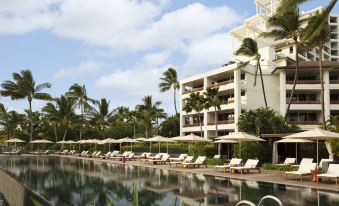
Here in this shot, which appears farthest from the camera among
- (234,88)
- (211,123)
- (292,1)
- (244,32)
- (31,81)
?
(244,32)

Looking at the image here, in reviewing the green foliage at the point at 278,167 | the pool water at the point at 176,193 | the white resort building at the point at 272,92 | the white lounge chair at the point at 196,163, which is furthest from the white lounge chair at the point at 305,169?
the white resort building at the point at 272,92

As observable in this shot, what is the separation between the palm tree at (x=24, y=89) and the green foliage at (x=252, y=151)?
1600 inches

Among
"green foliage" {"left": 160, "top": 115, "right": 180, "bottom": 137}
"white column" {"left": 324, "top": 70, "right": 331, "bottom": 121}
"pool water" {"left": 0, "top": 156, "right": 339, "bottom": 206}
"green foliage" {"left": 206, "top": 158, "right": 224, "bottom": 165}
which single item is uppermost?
"white column" {"left": 324, "top": 70, "right": 331, "bottom": 121}

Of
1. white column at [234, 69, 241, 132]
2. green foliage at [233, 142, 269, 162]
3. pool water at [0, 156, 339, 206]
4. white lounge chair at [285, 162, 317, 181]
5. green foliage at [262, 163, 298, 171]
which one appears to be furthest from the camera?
white column at [234, 69, 241, 132]

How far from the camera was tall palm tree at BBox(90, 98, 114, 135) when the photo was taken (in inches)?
2383

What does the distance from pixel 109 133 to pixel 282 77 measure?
29.0m

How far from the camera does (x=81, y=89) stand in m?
63.9

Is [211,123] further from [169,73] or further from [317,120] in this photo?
[169,73]

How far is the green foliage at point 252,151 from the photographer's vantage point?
1000 inches

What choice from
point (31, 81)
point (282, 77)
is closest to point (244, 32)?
point (282, 77)

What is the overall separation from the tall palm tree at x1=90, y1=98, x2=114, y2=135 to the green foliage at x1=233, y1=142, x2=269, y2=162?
37.1 metres

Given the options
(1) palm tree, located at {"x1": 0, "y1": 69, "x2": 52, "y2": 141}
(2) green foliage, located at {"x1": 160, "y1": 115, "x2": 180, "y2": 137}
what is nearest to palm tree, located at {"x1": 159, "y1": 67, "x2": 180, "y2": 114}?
(2) green foliage, located at {"x1": 160, "y1": 115, "x2": 180, "y2": 137}

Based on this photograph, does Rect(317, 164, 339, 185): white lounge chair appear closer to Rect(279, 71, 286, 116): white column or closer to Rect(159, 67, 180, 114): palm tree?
Rect(279, 71, 286, 116): white column

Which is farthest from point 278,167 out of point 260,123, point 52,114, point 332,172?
point 52,114
